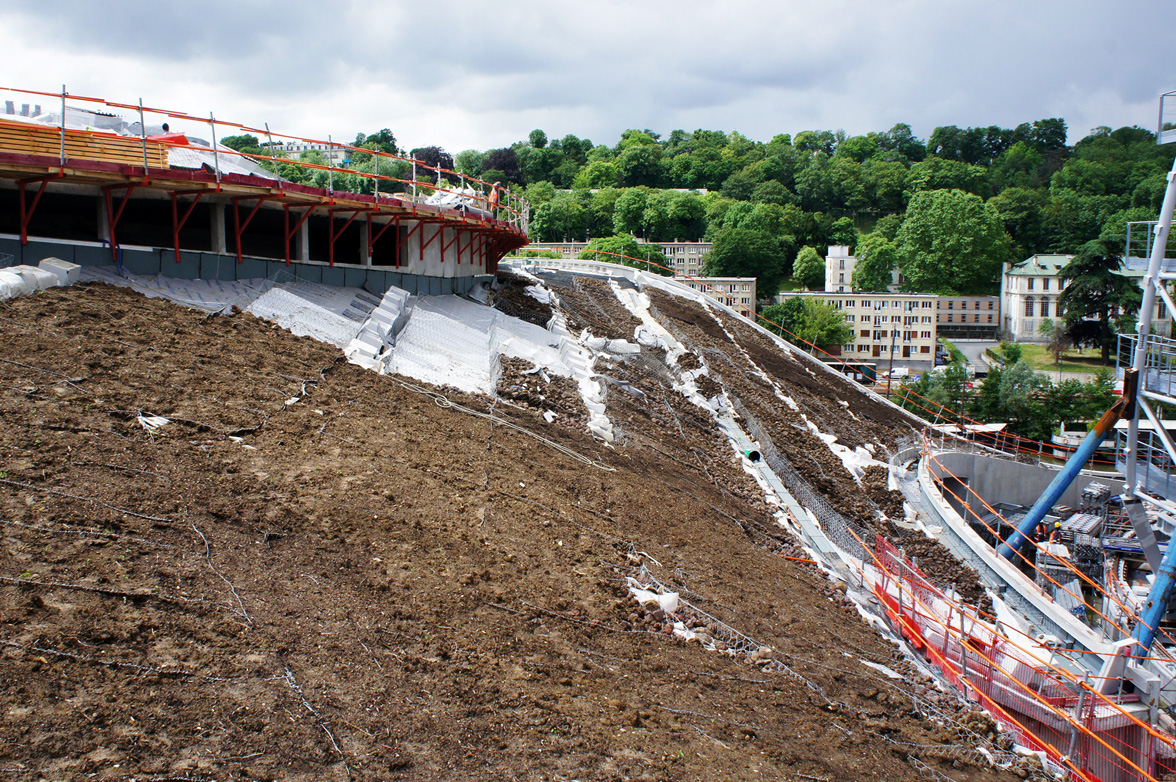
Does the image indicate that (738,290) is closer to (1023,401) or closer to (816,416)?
(1023,401)

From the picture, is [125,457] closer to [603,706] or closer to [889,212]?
[603,706]

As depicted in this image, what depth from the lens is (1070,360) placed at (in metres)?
66.2

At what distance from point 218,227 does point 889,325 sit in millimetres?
64371

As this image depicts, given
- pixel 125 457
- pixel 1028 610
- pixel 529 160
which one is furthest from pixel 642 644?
pixel 529 160

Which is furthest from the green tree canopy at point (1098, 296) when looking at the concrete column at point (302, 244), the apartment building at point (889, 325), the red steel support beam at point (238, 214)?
the red steel support beam at point (238, 214)

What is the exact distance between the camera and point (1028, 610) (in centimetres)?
1722

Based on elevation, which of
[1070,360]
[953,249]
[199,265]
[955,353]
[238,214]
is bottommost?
[1070,360]

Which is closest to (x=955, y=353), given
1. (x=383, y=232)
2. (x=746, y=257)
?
(x=746, y=257)

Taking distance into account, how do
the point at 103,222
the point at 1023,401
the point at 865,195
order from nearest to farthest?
the point at 103,222, the point at 1023,401, the point at 865,195

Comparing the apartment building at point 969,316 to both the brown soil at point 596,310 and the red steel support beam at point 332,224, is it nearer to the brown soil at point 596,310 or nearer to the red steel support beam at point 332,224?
the brown soil at point 596,310

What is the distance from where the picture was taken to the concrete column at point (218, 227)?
54.4 feet

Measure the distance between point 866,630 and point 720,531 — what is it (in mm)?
2695

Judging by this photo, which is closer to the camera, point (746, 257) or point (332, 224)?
point (332, 224)

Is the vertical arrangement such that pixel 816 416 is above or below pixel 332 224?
below
